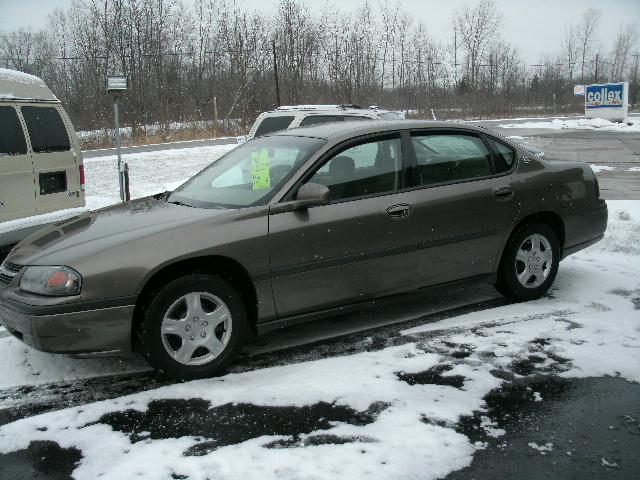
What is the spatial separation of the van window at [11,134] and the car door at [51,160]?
0.11 metres

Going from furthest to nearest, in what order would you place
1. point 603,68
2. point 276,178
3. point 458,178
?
point 603,68 < point 458,178 < point 276,178

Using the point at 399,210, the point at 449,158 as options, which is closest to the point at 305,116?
the point at 449,158

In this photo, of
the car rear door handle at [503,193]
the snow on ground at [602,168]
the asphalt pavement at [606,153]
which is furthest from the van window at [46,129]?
the snow on ground at [602,168]

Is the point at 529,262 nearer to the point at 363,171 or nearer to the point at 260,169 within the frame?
the point at 363,171

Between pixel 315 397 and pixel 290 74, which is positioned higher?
pixel 290 74

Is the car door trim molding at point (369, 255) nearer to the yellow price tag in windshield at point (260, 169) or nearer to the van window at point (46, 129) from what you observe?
the yellow price tag in windshield at point (260, 169)

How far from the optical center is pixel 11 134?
7.23 m

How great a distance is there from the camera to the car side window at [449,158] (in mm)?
4930

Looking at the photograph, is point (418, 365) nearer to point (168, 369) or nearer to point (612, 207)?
point (168, 369)

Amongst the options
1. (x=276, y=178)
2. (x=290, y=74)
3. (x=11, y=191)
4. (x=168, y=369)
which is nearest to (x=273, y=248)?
(x=276, y=178)

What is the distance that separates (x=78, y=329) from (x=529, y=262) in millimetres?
3624

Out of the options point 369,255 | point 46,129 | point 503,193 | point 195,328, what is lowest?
point 195,328

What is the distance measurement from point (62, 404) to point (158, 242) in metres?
1.09

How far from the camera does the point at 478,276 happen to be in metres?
5.18
